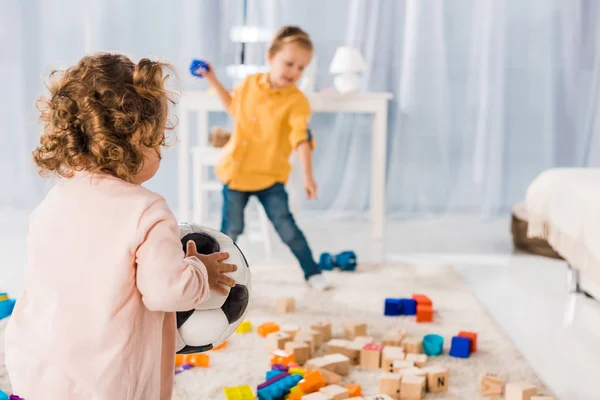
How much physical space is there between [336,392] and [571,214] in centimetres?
98

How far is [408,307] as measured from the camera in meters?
2.13

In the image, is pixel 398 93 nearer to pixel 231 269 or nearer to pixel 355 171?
pixel 355 171

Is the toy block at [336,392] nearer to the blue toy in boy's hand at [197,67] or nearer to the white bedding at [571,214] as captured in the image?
the white bedding at [571,214]

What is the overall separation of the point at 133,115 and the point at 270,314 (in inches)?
46.5

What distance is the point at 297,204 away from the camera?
312cm

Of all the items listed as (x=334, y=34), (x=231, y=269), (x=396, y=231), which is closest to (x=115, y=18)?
(x=334, y=34)

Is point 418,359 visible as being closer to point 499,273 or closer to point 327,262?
point 327,262

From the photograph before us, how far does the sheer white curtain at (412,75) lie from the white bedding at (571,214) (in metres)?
1.42

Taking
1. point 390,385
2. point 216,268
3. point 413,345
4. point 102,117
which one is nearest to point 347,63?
point 413,345

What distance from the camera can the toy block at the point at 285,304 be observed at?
6.98ft

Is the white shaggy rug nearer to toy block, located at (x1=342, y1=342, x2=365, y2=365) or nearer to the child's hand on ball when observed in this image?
toy block, located at (x1=342, y1=342, x2=365, y2=365)

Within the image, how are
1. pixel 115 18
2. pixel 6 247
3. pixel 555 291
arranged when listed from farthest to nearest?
pixel 115 18
pixel 6 247
pixel 555 291

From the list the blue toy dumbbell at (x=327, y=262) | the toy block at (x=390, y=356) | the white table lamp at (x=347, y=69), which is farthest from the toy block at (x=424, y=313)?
the white table lamp at (x=347, y=69)

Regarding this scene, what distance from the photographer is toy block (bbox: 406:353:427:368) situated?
1.70 meters
